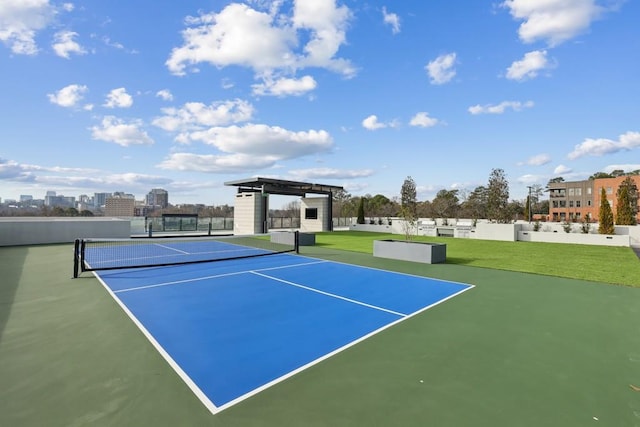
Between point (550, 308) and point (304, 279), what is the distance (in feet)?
20.9

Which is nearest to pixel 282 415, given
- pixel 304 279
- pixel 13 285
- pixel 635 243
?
pixel 304 279

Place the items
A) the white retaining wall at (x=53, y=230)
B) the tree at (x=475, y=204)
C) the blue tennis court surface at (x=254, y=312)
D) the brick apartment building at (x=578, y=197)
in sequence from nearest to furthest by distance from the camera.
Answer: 1. the blue tennis court surface at (x=254, y=312)
2. the white retaining wall at (x=53, y=230)
3. the tree at (x=475, y=204)
4. the brick apartment building at (x=578, y=197)

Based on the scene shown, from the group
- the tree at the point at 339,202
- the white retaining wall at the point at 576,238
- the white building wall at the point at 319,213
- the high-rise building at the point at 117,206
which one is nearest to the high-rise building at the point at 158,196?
the high-rise building at the point at 117,206

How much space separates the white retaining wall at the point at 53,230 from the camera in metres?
18.1

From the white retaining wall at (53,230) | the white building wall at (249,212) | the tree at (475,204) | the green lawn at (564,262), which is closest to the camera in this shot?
the green lawn at (564,262)

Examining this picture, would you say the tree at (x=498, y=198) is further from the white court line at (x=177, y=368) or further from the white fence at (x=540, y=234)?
the white court line at (x=177, y=368)

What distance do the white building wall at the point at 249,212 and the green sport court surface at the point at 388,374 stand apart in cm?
1984

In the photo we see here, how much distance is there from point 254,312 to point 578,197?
8854 cm

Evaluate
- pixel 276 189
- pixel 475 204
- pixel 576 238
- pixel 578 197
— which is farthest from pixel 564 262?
pixel 578 197

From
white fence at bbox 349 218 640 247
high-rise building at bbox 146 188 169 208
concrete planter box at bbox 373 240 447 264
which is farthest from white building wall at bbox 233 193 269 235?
high-rise building at bbox 146 188 169 208

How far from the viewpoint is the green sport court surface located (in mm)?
3234

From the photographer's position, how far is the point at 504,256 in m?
15.5

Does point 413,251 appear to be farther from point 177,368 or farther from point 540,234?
point 540,234

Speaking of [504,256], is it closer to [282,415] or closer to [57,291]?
[282,415]
